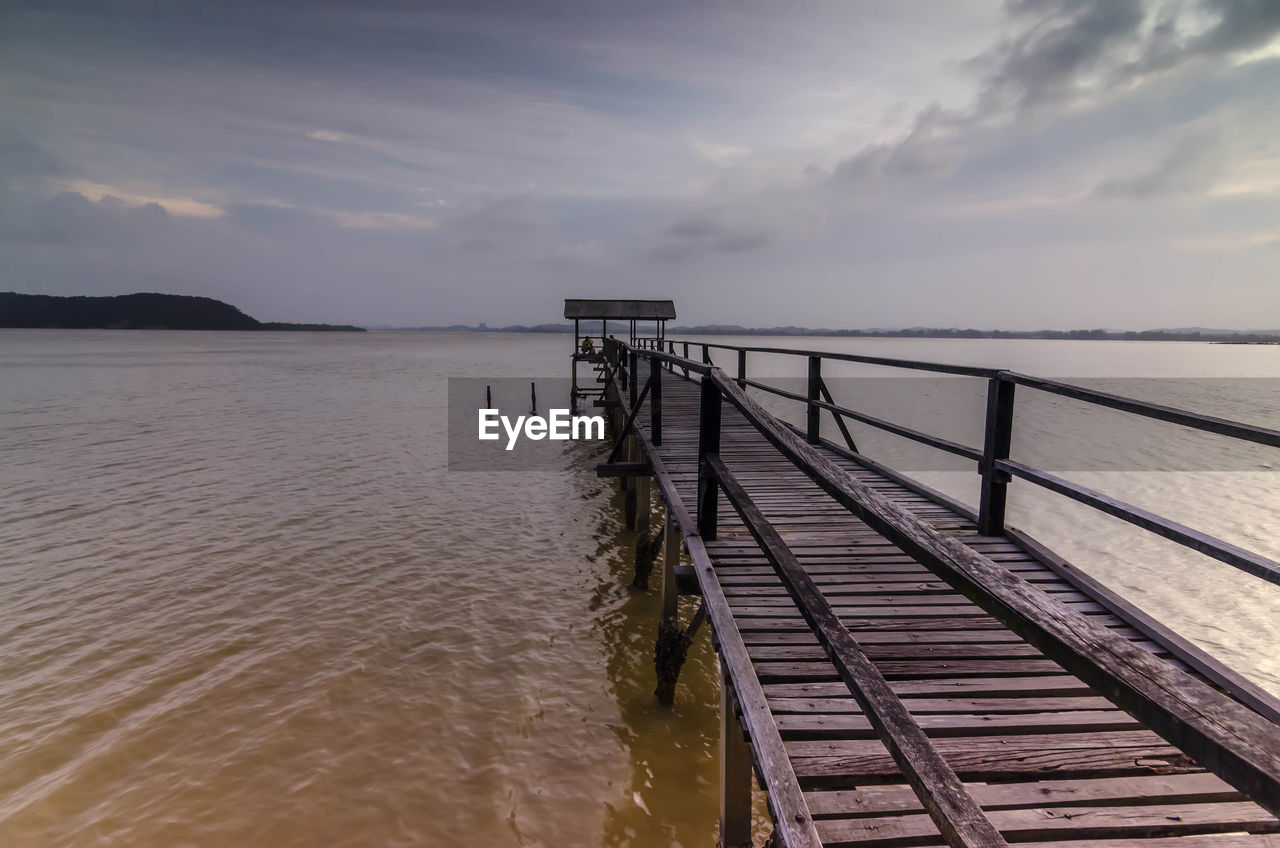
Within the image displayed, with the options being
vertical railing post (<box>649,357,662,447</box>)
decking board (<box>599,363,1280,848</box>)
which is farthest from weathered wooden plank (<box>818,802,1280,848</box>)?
vertical railing post (<box>649,357,662,447</box>)

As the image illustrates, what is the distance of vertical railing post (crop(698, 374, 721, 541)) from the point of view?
402 cm

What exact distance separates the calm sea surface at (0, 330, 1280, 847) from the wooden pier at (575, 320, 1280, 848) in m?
2.06

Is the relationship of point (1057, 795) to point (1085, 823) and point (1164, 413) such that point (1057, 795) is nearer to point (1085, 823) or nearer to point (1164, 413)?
point (1085, 823)

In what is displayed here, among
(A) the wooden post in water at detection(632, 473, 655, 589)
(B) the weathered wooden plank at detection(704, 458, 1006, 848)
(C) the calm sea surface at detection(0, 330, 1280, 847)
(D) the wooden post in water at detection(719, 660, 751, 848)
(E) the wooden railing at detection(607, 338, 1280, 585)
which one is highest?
(E) the wooden railing at detection(607, 338, 1280, 585)

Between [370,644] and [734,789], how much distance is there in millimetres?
4948

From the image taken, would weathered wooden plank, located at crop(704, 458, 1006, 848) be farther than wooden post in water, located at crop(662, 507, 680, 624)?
No

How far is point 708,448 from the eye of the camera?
4.14 meters

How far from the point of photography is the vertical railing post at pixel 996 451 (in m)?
4.30

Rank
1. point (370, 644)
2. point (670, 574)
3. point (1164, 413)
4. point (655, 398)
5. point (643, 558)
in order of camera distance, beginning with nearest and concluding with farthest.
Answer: point (1164, 413) < point (670, 574) < point (370, 644) < point (655, 398) < point (643, 558)

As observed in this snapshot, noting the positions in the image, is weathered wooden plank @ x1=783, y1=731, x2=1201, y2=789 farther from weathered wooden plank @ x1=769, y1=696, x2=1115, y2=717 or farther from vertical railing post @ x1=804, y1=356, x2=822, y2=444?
vertical railing post @ x1=804, y1=356, x2=822, y2=444

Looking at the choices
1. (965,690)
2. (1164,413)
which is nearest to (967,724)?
(965,690)

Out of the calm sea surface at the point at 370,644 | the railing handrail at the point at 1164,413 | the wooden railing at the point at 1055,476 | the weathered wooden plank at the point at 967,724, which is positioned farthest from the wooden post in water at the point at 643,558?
the weathered wooden plank at the point at 967,724

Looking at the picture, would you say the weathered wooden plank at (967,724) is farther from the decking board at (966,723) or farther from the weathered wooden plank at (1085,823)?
the weathered wooden plank at (1085,823)

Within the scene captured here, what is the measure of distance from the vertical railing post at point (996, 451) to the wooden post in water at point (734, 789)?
96.5 inches
